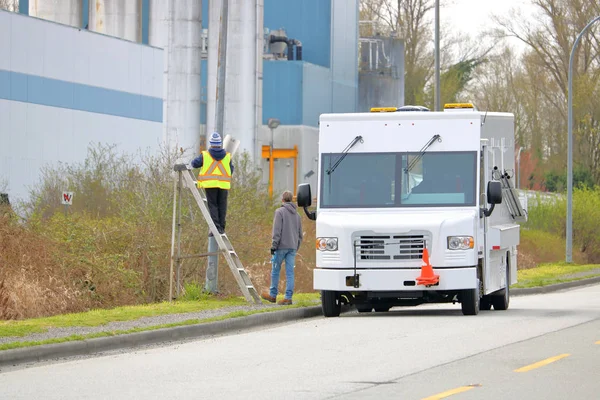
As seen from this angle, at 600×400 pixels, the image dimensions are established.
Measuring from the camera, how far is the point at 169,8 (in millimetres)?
57062

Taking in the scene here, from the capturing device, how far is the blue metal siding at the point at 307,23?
71688 mm

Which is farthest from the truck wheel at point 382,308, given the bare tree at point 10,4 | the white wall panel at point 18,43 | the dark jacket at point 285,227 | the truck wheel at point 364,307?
the bare tree at point 10,4

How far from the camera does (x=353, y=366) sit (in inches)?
520

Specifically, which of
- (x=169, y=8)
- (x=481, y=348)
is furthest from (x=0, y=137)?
(x=481, y=348)

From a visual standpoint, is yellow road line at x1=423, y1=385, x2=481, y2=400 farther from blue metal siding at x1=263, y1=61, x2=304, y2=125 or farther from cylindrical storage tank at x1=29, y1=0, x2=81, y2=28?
blue metal siding at x1=263, y1=61, x2=304, y2=125

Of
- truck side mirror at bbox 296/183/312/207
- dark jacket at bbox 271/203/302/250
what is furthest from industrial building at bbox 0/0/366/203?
truck side mirror at bbox 296/183/312/207

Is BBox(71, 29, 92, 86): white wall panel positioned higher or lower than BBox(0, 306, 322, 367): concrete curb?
higher

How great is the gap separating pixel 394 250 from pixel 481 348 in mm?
4986

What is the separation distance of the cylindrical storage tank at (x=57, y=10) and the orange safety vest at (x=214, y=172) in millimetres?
39210

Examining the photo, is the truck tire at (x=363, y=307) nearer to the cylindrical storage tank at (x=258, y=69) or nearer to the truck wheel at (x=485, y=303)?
the truck wheel at (x=485, y=303)

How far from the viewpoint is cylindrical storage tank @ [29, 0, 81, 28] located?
193 feet

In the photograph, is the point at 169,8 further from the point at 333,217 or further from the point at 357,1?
the point at 333,217

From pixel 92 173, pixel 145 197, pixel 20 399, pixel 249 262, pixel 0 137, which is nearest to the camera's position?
pixel 20 399

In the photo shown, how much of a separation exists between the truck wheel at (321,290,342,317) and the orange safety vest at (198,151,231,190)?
262 cm
